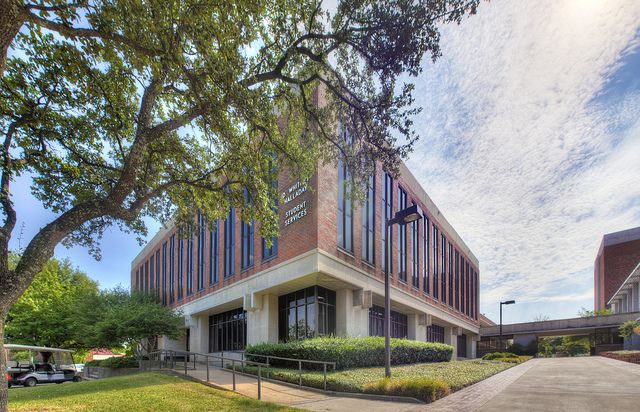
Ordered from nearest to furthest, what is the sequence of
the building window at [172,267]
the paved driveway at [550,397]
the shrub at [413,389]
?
the paved driveway at [550,397]
the shrub at [413,389]
the building window at [172,267]

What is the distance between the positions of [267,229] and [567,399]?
9.34 meters

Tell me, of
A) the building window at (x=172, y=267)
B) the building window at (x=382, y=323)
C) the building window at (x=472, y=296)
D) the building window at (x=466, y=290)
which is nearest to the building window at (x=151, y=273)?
the building window at (x=172, y=267)

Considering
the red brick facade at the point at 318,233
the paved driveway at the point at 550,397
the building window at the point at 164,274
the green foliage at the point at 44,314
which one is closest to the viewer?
the paved driveway at the point at 550,397

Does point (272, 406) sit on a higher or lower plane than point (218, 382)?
higher

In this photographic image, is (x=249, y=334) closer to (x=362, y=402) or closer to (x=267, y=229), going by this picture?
(x=267, y=229)

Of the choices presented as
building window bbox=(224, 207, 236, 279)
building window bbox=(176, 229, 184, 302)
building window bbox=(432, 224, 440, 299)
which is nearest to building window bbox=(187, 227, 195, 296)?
building window bbox=(176, 229, 184, 302)

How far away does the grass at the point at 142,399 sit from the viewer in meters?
9.02

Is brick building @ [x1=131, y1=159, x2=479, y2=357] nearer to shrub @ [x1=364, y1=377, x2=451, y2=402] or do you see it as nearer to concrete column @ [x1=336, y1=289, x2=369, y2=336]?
concrete column @ [x1=336, y1=289, x2=369, y2=336]

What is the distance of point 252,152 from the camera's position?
12.0 m

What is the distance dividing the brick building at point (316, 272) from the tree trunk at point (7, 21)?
7229 millimetres

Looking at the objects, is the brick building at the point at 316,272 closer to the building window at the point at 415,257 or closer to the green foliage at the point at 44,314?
the building window at the point at 415,257

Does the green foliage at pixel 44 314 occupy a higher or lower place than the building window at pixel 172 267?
lower

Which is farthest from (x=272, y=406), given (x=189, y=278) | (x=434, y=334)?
(x=434, y=334)

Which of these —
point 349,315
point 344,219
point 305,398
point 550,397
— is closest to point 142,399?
point 305,398
